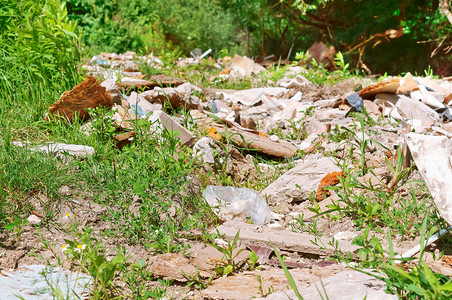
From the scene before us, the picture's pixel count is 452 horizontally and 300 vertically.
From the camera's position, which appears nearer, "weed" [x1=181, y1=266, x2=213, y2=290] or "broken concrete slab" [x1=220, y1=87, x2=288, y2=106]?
"weed" [x1=181, y1=266, x2=213, y2=290]

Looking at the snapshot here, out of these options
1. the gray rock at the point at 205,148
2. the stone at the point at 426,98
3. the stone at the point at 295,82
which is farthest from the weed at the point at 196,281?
the stone at the point at 295,82

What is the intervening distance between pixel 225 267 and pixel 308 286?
57 centimetres

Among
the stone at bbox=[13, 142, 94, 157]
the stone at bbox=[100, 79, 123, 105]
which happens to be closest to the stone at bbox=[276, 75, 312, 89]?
the stone at bbox=[100, 79, 123, 105]

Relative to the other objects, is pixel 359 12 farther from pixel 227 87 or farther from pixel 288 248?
pixel 288 248

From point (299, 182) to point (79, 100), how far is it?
192 cm

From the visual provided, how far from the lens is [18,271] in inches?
93.2

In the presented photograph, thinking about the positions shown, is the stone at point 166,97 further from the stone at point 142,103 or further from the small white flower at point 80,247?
the small white flower at point 80,247

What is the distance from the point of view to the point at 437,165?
2602 mm

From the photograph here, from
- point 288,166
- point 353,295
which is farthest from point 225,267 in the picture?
point 288,166

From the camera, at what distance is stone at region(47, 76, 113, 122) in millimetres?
3811

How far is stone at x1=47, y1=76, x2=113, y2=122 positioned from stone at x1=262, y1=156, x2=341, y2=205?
1.60 m

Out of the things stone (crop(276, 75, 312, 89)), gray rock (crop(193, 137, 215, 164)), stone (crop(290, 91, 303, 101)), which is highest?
gray rock (crop(193, 137, 215, 164))

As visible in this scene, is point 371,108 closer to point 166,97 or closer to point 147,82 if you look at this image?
point 166,97

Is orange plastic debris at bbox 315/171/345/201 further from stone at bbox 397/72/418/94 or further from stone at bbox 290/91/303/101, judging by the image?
stone at bbox 290/91/303/101
